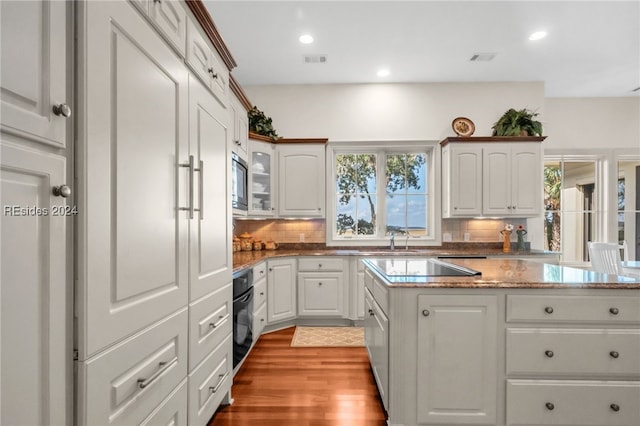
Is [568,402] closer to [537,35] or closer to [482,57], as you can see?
[537,35]

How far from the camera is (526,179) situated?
4023 millimetres

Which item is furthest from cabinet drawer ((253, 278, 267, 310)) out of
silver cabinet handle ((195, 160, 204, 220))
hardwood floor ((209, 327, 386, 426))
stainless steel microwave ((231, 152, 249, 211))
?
silver cabinet handle ((195, 160, 204, 220))

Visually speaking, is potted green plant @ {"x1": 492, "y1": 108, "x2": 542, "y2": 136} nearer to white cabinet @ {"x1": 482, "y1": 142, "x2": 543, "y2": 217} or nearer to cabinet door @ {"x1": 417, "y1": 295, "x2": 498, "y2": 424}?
white cabinet @ {"x1": 482, "y1": 142, "x2": 543, "y2": 217}

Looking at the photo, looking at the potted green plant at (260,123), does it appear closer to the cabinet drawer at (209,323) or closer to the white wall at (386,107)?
the white wall at (386,107)

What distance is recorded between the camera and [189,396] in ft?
5.09

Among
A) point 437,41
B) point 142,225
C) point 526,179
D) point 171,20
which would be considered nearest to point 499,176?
point 526,179

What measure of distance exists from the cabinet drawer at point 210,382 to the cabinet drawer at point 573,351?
1.61 metres

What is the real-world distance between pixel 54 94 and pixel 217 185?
112cm

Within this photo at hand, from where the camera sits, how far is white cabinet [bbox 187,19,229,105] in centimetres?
161

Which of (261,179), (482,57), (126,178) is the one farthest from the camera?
(261,179)

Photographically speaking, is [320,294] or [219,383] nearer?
[219,383]

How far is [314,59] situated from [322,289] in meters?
2.64

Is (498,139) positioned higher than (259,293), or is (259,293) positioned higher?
(498,139)

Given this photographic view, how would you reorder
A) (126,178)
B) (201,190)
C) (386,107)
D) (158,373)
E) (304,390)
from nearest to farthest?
(126,178)
(158,373)
(201,190)
(304,390)
(386,107)
